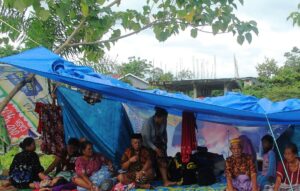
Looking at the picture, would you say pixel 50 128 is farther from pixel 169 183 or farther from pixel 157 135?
pixel 169 183

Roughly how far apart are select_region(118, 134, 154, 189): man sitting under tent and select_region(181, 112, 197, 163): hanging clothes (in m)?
0.39

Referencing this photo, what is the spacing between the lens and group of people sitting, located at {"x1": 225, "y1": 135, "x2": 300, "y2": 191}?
11.9ft

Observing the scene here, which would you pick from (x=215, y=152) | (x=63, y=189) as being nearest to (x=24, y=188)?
(x=63, y=189)

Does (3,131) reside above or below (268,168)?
above

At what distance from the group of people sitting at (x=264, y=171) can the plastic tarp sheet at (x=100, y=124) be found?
6.42 feet

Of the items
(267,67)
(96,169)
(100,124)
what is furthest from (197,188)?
(267,67)

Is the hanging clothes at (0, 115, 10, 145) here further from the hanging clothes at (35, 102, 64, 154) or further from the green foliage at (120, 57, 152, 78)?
the green foliage at (120, 57, 152, 78)

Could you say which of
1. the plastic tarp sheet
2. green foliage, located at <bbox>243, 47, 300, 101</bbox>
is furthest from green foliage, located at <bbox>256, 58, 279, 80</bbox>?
the plastic tarp sheet

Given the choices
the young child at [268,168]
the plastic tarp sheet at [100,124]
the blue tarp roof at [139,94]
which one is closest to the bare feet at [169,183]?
the young child at [268,168]

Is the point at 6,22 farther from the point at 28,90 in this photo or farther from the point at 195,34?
the point at 28,90

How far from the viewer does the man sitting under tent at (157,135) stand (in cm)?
458

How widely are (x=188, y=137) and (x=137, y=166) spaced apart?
0.64 m

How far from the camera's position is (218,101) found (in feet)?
11.9

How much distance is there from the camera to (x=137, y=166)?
170 inches
